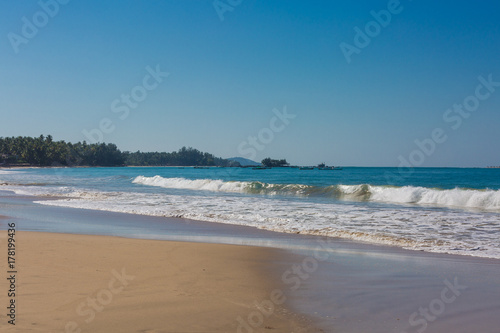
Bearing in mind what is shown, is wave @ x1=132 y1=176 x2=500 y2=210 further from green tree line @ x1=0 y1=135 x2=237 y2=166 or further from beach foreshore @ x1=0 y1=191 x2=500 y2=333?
green tree line @ x1=0 y1=135 x2=237 y2=166

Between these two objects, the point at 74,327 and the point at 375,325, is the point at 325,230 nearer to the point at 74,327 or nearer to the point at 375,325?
the point at 375,325

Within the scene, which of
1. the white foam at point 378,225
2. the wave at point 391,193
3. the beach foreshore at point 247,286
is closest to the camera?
the beach foreshore at point 247,286

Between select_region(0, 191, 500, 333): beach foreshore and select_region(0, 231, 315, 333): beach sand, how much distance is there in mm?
14

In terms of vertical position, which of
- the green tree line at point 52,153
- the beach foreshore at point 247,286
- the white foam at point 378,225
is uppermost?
the green tree line at point 52,153

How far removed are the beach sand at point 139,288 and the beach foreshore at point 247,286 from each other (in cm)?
1

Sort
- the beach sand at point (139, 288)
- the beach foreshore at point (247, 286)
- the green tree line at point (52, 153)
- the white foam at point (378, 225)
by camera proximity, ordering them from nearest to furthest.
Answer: the beach sand at point (139, 288) < the beach foreshore at point (247, 286) < the white foam at point (378, 225) < the green tree line at point (52, 153)

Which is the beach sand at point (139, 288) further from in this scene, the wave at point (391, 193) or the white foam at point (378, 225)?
the wave at point (391, 193)

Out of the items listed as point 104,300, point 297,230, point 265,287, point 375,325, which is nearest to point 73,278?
point 104,300

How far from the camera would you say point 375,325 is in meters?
4.32

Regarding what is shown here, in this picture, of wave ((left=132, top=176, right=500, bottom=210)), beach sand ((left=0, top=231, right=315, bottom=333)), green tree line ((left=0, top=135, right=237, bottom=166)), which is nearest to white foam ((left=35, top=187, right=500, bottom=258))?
beach sand ((left=0, top=231, right=315, bottom=333))

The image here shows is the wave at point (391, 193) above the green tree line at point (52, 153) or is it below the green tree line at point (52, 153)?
below

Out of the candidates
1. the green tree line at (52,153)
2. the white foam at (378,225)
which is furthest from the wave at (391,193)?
the green tree line at (52,153)

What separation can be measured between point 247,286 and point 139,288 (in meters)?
1.47

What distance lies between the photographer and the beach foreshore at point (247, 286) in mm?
4344
